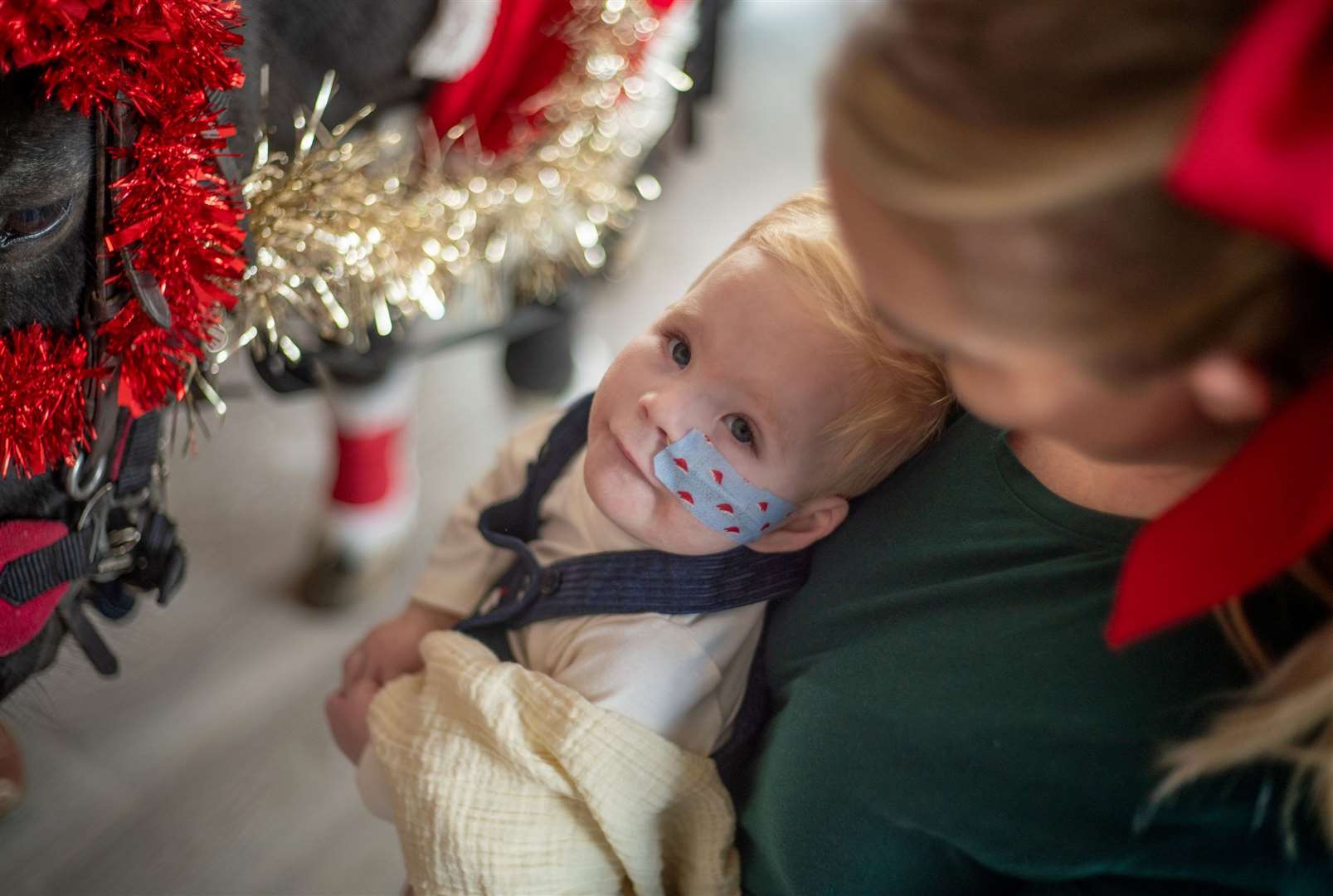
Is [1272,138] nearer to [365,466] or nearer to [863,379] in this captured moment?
[863,379]

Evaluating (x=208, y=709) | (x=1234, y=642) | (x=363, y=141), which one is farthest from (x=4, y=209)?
(x=208, y=709)

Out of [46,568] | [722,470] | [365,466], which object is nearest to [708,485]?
[722,470]

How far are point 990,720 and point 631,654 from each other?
0.24 meters

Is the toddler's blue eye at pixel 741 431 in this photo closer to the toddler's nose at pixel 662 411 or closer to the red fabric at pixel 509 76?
the toddler's nose at pixel 662 411

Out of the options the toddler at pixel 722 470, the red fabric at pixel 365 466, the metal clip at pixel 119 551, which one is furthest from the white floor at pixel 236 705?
the toddler at pixel 722 470

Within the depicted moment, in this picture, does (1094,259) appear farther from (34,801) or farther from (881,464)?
(34,801)

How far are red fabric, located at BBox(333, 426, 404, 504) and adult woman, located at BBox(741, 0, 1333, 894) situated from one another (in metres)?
0.76

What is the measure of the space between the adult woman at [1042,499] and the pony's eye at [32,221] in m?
0.48

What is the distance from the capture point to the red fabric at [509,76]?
3.47 ft

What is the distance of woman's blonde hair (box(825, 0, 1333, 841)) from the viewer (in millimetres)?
339

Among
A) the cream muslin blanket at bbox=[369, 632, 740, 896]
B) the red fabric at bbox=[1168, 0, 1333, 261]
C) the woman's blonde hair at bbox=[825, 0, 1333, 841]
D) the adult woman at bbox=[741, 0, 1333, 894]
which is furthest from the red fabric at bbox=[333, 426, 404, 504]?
the red fabric at bbox=[1168, 0, 1333, 261]

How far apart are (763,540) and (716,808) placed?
0.56ft

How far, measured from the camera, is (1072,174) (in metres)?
0.35

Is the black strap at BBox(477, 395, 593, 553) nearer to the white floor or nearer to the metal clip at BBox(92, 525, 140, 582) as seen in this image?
the metal clip at BBox(92, 525, 140, 582)
